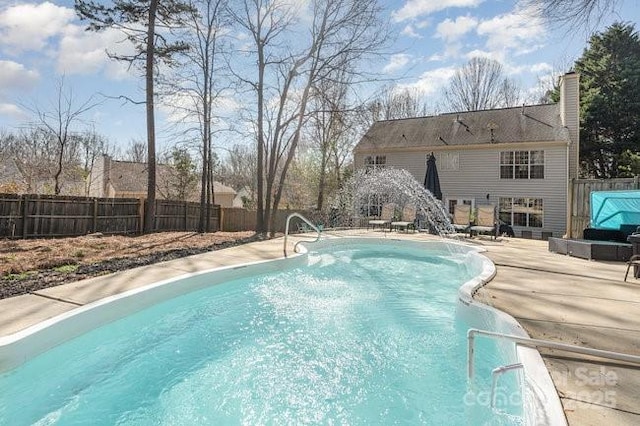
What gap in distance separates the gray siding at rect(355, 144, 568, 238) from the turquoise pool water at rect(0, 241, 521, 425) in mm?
13162

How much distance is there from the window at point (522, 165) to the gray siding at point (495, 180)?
187 millimetres

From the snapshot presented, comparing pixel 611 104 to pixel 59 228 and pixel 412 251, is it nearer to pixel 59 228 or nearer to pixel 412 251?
pixel 412 251

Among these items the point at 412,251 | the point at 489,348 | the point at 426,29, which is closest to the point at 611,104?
the point at 426,29

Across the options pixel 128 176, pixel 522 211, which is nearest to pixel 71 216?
pixel 522 211

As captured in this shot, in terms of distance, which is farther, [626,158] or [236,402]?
[626,158]

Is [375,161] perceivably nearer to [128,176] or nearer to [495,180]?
[495,180]

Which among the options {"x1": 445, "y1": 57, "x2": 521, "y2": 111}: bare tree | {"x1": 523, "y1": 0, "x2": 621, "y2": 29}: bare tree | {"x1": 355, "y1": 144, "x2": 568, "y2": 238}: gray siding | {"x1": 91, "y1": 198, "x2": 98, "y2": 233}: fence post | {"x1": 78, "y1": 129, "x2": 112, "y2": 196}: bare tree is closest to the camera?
{"x1": 523, "y1": 0, "x2": 621, "y2": 29}: bare tree

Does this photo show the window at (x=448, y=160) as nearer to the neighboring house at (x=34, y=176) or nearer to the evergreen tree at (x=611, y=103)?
the evergreen tree at (x=611, y=103)

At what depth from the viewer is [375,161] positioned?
67.0 ft

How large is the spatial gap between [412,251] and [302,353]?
270 inches

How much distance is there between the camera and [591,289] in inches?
192

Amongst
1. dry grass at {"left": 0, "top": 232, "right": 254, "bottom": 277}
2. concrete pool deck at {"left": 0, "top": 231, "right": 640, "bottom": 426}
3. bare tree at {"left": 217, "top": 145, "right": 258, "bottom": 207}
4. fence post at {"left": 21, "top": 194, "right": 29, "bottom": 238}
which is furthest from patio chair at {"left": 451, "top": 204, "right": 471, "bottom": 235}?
bare tree at {"left": 217, "top": 145, "right": 258, "bottom": 207}

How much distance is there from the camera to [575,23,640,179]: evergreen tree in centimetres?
1889

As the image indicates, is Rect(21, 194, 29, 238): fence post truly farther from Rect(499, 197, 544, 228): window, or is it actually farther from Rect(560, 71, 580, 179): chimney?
Rect(560, 71, 580, 179): chimney
